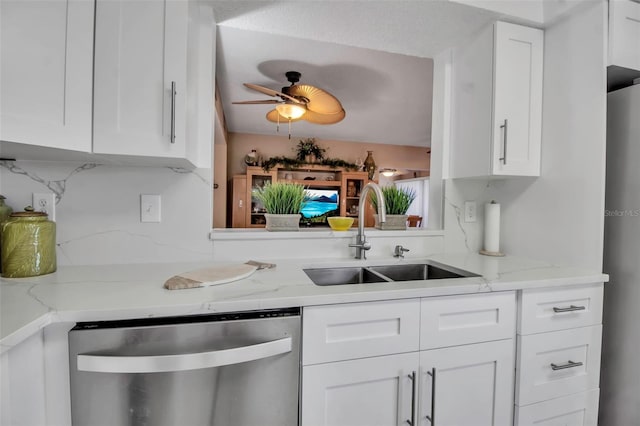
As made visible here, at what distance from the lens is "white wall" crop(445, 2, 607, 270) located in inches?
53.4

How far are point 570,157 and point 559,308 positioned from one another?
704mm

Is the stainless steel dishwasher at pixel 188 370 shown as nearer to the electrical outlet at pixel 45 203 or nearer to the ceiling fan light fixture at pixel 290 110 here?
the electrical outlet at pixel 45 203

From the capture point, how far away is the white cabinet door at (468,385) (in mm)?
1088

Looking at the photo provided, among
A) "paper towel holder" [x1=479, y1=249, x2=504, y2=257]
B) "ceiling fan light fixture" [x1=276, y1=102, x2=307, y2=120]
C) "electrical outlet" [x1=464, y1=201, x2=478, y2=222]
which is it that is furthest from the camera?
"ceiling fan light fixture" [x1=276, y1=102, x2=307, y2=120]

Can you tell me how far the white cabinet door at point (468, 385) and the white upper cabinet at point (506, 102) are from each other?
0.84 m

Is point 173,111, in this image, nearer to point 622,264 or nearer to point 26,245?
point 26,245

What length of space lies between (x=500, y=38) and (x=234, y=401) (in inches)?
73.6

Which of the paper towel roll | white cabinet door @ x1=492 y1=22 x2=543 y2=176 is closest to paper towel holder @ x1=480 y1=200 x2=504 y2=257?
the paper towel roll

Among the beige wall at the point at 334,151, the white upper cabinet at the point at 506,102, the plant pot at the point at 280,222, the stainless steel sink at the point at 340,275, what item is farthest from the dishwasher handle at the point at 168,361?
the beige wall at the point at 334,151

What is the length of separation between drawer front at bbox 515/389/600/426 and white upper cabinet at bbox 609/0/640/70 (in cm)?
139

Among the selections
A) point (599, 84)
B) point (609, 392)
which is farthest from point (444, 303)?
point (599, 84)

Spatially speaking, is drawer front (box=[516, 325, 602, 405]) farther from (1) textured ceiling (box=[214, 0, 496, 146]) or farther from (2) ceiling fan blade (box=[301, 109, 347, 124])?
(2) ceiling fan blade (box=[301, 109, 347, 124])

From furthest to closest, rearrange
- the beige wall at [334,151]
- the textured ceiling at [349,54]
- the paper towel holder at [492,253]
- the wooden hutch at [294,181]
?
the beige wall at [334,151]
the wooden hutch at [294,181]
the paper towel holder at [492,253]
the textured ceiling at [349,54]

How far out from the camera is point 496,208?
1.78m
